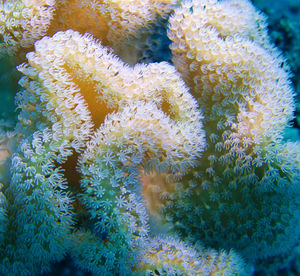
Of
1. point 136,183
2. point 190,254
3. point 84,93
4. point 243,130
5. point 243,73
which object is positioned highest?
point 243,73

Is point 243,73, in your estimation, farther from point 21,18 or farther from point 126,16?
point 21,18

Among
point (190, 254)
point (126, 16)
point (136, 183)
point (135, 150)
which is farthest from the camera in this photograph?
point (126, 16)

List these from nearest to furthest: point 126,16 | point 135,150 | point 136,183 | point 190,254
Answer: point 135,150 → point 136,183 → point 190,254 → point 126,16

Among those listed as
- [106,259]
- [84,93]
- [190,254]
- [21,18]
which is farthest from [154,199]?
[21,18]

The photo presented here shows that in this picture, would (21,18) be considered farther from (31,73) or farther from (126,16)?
(126,16)

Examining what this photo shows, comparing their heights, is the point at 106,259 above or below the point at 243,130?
below

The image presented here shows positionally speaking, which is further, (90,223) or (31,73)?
(90,223)
